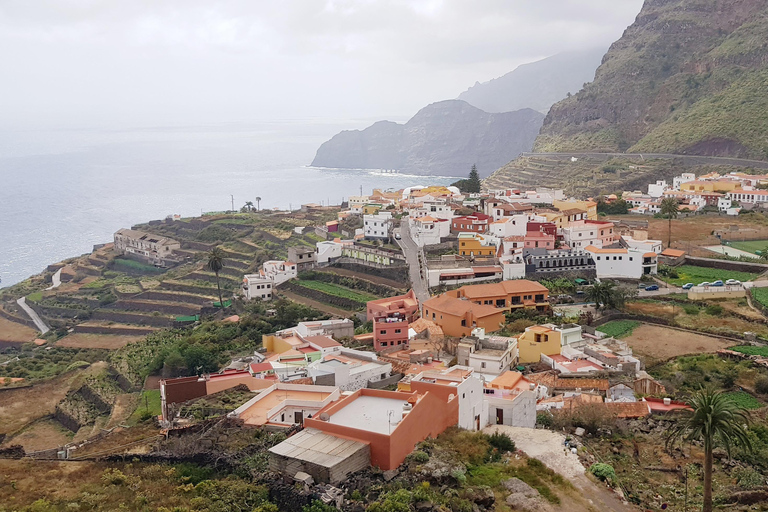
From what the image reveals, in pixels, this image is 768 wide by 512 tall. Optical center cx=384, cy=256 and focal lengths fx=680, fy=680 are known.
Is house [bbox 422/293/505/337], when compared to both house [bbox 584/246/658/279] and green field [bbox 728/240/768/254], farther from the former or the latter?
green field [bbox 728/240/768/254]


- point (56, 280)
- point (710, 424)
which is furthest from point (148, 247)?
point (710, 424)

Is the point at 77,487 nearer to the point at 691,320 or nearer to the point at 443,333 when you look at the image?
the point at 443,333

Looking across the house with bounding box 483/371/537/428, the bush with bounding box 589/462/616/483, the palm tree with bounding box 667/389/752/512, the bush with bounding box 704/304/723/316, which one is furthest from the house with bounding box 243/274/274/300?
the palm tree with bounding box 667/389/752/512

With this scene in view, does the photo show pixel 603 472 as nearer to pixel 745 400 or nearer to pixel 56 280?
pixel 745 400

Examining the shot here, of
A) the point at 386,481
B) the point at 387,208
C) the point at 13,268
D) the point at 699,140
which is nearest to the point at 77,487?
the point at 386,481

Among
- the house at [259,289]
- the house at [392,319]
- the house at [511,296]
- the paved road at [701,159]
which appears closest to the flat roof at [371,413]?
the house at [392,319]
